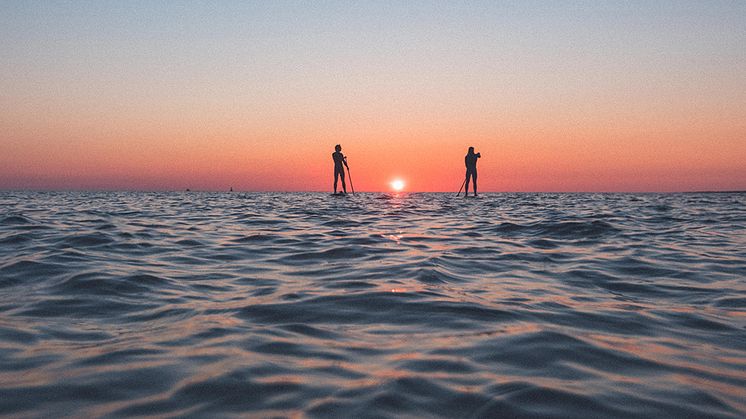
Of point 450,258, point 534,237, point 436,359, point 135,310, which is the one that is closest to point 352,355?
point 436,359

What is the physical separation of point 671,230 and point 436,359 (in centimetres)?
979

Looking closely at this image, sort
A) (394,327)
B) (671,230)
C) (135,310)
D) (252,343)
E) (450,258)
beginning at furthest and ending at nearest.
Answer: (671,230) < (450,258) < (135,310) < (394,327) < (252,343)

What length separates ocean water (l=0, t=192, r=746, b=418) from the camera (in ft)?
7.66

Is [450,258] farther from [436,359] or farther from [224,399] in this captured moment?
[224,399]

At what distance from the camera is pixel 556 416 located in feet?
7.22

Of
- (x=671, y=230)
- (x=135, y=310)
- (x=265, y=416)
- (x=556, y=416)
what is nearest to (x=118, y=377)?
(x=265, y=416)

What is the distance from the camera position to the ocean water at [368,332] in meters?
2.33

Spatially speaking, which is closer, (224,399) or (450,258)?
(224,399)

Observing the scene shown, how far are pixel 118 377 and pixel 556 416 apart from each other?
213 cm

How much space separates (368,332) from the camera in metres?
3.42

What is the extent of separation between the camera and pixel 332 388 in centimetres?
244

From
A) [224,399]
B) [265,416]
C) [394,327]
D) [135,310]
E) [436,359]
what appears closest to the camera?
[265,416]

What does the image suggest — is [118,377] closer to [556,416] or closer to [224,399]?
[224,399]

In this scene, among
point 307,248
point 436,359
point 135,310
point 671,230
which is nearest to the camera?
point 436,359
